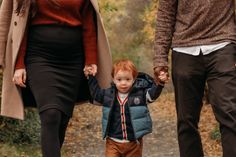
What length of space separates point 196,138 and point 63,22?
1.51m

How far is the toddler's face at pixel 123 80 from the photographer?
488cm

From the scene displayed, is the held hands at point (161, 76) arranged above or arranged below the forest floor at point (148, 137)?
above

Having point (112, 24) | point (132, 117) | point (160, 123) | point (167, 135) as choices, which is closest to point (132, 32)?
point (112, 24)

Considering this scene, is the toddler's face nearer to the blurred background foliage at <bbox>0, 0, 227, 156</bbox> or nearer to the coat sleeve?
the coat sleeve

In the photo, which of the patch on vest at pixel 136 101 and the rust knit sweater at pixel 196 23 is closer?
the rust knit sweater at pixel 196 23

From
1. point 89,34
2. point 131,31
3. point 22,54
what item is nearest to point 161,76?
point 89,34

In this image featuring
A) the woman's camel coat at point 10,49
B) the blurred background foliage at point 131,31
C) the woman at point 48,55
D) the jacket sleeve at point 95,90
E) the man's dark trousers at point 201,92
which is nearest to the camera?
the man's dark trousers at point 201,92

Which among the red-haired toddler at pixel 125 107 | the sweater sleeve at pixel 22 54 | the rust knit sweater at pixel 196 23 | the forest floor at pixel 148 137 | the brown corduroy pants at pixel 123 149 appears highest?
the rust knit sweater at pixel 196 23

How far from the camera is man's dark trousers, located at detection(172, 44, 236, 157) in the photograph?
4238 millimetres

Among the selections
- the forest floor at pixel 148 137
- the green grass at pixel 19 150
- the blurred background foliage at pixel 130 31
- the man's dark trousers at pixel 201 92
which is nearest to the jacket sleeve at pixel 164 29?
the man's dark trousers at pixel 201 92

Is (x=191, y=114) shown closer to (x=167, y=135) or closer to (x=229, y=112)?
(x=229, y=112)

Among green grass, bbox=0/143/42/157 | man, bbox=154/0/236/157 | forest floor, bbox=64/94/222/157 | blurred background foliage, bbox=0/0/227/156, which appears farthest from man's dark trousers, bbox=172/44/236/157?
blurred background foliage, bbox=0/0/227/156

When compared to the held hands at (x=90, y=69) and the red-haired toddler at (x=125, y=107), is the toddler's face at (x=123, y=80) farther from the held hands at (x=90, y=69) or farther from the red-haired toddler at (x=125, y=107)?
the held hands at (x=90, y=69)

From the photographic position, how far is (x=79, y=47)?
15.3 feet
